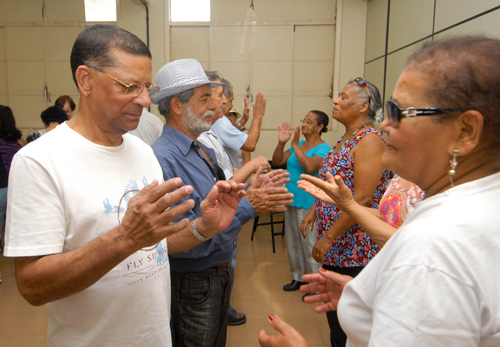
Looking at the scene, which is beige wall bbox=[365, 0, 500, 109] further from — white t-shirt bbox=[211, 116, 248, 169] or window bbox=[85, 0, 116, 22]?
window bbox=[85, 0, 116, 22]

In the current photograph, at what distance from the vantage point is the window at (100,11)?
5922mm

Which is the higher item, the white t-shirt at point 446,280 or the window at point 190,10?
the window at point 190,10

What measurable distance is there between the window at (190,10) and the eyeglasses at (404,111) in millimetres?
5826

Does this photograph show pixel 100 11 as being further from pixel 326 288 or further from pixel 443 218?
pixel 443 218

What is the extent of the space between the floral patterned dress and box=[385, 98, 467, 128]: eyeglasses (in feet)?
3.98

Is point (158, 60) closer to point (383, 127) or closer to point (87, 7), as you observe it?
point (87, 7)

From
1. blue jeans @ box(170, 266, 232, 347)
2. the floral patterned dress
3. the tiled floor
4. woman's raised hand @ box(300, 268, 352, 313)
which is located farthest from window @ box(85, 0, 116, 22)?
woman's raised hand @ box(300, 268, 352, 313)

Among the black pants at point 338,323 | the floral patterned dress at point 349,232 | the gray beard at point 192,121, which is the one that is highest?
the gray beard at point 192,121

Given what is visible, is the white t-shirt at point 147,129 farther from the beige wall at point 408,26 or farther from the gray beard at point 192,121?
the beige wall at point 408,26

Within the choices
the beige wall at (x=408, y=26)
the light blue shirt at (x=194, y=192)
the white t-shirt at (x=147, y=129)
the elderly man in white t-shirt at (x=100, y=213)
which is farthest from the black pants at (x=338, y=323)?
the white t-shirt at (x=147, y=129)

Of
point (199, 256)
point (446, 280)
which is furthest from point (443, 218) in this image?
point (199, 256)

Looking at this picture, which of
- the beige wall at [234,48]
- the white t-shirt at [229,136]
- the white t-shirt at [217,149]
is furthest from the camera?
the beige wall at [234,48]

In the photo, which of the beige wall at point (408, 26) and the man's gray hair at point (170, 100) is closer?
the man's gray hair at point (170, 100)

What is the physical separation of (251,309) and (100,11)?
18.9 ft
